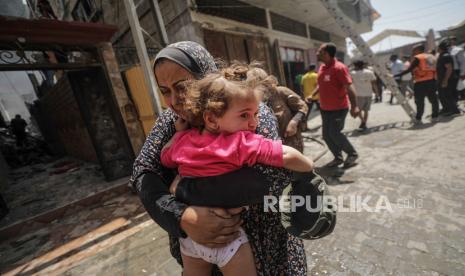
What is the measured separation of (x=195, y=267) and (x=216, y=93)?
2.76 feet

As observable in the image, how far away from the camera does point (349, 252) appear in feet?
7.21

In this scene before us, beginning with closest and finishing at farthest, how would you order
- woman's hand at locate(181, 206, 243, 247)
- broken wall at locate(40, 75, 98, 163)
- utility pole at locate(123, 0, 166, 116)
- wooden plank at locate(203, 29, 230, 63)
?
1. woman's hand at locate(181, 206, 243, 247)
2. utility pole at locate(123, 0, 166, 116)
3. wooden plank at locate(203, 29, 230, 63)
4. broken wall at locate(40, 75, 98, 163)

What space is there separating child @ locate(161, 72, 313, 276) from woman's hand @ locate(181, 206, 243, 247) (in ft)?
0.43

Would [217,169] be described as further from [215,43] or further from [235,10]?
[235,10]

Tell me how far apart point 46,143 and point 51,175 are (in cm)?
809

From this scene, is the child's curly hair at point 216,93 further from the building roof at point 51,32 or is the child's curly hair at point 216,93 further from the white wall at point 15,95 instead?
the white wall at point 15,95

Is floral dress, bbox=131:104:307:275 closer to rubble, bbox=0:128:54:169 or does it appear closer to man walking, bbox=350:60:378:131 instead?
man walking, bbox=350:60:378:131

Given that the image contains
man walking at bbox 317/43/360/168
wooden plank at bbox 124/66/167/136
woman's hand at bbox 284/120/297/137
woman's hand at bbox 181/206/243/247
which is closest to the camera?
woman's hand at bbox 181/206/243/247

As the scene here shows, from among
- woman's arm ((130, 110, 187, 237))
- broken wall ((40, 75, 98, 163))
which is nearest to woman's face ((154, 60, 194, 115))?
woman's arm ((130, 110, 187, 237))

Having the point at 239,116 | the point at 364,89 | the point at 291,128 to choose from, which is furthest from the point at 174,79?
the point at 364,89

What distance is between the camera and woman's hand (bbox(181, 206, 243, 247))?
882mm

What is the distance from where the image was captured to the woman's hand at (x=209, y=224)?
2.89 feet

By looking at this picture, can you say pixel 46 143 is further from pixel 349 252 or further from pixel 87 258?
pixel 349 252

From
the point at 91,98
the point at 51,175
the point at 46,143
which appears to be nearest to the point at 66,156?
the point at 46,143
